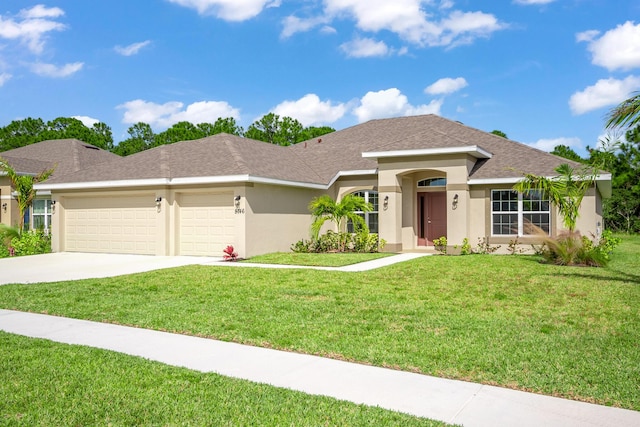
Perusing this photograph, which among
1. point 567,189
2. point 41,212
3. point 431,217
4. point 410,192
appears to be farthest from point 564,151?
point 41,212

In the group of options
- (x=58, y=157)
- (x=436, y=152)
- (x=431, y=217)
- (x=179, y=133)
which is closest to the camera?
(x=436, y=152)

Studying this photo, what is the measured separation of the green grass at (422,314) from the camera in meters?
5.70

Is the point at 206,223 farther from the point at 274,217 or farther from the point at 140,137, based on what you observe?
the point at 140,137

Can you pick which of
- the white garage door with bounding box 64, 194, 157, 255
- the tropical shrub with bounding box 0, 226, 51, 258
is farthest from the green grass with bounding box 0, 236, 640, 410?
the tropical shrub with bounding box 0, 226, 51, 258

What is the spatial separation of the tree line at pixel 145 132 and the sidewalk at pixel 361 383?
3528 cm

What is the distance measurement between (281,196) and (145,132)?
34.6 m

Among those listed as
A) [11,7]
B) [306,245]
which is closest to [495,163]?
[306,245]

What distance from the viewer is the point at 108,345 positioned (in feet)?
22.1

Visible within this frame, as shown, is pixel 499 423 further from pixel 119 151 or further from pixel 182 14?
pixel 119 151

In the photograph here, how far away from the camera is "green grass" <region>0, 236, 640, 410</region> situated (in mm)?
5695

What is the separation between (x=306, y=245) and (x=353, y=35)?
11.4 m

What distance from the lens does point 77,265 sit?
1639 cm

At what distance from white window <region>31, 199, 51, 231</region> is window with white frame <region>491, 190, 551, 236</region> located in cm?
2038

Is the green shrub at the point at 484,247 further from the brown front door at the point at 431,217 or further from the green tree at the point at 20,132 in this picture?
the green tree at the point at 20,132
